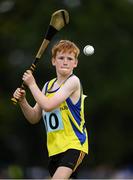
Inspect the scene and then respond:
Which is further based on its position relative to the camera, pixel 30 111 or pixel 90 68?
pixel 90 68

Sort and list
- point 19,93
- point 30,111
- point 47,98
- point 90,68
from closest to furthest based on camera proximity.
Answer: point 47,98, point 19,93, point 30,111, point 90,68

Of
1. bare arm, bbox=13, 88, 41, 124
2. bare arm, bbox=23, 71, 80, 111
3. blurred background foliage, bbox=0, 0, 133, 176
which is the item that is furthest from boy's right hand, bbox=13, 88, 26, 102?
blurred background foliage, bbox=0, 0, 133, 176

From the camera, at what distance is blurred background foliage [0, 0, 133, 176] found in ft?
99.5

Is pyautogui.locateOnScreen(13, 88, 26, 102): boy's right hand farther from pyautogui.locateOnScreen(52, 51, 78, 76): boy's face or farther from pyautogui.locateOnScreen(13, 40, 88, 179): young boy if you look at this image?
pyautogui.locateOnScreen(52, 51, 78, 76): boy's face

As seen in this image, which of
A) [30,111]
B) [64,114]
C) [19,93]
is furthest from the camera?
[30,111]

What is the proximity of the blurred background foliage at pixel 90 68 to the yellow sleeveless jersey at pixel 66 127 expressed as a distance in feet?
64.9

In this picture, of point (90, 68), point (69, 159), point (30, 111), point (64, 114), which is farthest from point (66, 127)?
point (90, 68)

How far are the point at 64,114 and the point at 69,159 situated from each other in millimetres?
474

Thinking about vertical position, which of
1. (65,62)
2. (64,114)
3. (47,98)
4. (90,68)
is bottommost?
(90,68)

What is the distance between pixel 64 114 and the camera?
32.4 feet

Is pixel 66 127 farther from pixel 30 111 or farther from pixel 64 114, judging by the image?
pixel 30 111

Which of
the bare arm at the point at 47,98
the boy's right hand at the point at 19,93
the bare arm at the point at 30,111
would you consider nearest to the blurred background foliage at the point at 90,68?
the bare arm at the point at 30,111

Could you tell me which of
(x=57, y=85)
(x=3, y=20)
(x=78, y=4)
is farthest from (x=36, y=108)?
(x=78, y=4)

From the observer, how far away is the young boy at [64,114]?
9.77 metres
